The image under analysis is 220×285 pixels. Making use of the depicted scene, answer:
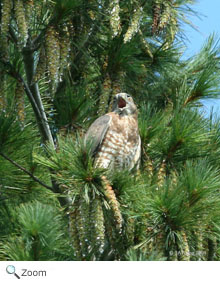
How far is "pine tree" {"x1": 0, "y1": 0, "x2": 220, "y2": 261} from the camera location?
4.06 m

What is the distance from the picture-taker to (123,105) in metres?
5.67

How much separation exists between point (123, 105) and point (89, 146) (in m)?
1.64

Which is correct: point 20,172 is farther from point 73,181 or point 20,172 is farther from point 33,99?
point 73,181

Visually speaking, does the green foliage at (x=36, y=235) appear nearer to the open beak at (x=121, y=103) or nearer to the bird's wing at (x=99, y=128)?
the bird's wing at (x=99, y=128)

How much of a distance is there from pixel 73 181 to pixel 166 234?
20.7 inches

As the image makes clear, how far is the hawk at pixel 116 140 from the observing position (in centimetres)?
530

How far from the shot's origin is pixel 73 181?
4.12m

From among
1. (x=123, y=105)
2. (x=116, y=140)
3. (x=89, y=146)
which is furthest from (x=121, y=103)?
(x=89, y=146)

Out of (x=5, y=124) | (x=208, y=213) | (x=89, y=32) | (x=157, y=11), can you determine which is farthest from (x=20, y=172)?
(x=208, y=213)

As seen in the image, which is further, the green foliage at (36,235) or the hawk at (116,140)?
the hawk at (116,140)

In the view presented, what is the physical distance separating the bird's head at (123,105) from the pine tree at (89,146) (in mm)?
118

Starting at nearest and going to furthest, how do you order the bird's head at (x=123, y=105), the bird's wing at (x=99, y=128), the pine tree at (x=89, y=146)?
the pine tree at (x=89, y=146), the bird's wing at (x=99, y=128), the bird's head at (x=123, y=105)
